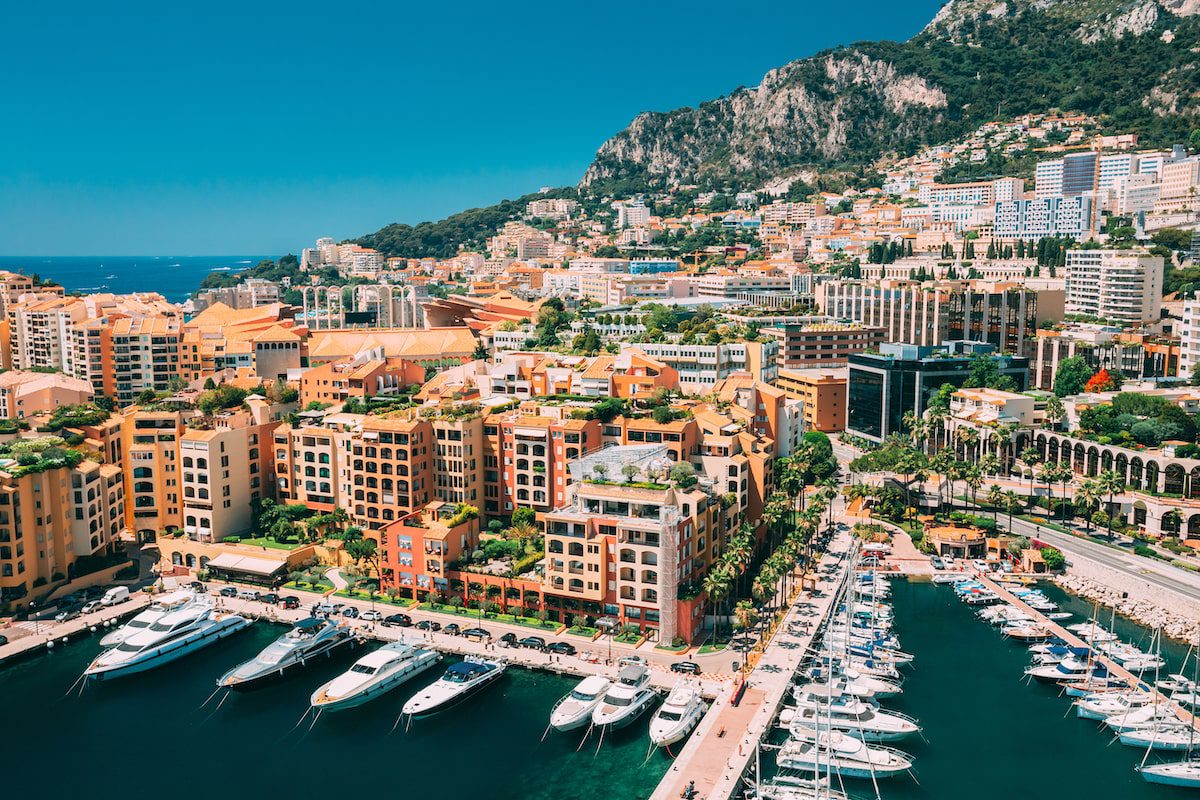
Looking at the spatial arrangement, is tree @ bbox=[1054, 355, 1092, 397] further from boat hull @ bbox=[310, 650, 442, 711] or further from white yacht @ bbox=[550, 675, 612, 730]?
boat hull @ bbox=[310, 650, 442, 711]

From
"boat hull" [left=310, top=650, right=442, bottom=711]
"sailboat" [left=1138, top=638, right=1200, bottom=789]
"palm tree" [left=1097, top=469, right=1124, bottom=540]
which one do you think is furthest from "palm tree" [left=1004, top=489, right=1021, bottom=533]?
"boat hull" [left=310, top=650, right=442, bottom=711]

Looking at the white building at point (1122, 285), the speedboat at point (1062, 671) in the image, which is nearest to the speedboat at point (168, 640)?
the speedboat at point (1062, 671)

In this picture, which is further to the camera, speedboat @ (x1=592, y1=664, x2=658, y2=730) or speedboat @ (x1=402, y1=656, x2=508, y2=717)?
speedboat @ (x1=402, y1=656, x2=508, y2=717)

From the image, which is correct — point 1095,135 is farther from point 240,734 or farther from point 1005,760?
point 240,734

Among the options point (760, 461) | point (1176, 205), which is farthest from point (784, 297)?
point (760, 461)

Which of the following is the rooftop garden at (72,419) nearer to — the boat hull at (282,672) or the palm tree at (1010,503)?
the boat hull at (282,672)

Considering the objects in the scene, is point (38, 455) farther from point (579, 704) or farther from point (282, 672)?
point (579, 704)

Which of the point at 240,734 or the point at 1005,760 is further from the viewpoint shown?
the point at 240,734

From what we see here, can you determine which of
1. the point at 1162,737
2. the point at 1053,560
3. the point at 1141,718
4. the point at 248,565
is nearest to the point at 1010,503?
the point at 1053,560
